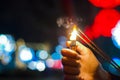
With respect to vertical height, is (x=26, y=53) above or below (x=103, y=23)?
above

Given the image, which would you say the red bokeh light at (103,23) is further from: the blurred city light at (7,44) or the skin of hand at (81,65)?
the blurred city light at (7,44)

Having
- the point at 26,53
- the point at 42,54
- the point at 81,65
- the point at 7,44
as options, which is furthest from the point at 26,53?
the point at 81,65

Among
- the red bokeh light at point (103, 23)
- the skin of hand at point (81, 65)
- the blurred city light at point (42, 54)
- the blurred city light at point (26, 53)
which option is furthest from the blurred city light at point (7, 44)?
the skin of hand at point (81, 65)

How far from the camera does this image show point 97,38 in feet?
21.3

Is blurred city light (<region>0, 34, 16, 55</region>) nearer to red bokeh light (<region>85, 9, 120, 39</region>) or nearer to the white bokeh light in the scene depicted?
the white bokeh light

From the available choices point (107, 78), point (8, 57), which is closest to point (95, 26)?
point (107, 78)

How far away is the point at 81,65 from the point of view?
9.21ft

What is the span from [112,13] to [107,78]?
164 inches

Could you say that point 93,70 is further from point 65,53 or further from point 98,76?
point 65,53

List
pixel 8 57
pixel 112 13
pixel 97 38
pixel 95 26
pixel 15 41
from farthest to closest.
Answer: pixel 15 41, pixel 8 57, pixel 95 26, pixel 112 13, pixel 97 38

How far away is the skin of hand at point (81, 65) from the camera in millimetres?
2643

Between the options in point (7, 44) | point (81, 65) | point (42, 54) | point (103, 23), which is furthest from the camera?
point (42, 54)

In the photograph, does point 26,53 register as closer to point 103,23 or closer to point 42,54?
point 42,54

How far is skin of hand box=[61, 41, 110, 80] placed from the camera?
2.64 metres
